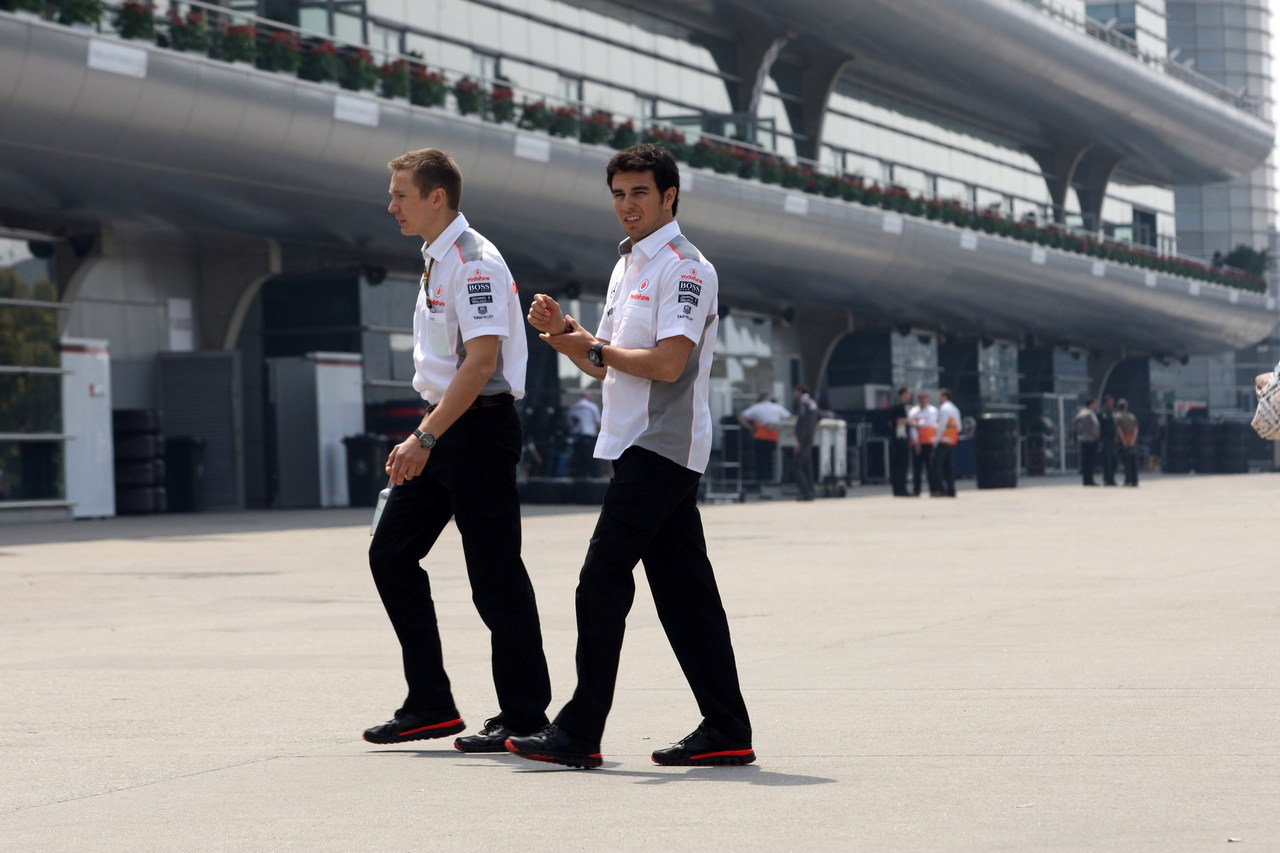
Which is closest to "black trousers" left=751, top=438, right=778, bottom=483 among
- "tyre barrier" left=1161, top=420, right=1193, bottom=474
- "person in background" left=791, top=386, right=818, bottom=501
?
"person in background" left=791, top=386, right=818, bottom=501

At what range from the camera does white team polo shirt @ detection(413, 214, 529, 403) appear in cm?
589

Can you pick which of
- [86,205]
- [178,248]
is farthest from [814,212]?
[86,205]

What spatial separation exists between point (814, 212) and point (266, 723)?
31.7m

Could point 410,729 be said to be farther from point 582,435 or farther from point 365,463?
point 582,435

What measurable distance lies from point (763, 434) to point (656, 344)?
90.1 feet

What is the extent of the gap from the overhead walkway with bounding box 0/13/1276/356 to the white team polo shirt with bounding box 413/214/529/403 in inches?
616

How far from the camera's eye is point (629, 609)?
5.52 meters

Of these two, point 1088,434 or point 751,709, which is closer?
point 751,709

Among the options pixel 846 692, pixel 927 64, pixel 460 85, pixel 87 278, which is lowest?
pixel 846 692

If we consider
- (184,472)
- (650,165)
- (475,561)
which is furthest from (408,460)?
(184,472)

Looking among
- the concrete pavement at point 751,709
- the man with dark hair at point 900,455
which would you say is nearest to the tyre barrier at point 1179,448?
the man with dark hair at point 900,455

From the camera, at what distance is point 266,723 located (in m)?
6.57

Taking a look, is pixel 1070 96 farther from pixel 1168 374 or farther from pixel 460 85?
pixel 460 85

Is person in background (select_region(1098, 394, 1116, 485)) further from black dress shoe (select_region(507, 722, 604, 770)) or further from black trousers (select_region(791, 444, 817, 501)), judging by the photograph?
black dress shoe (select_region(507, 722, 604, 770))
